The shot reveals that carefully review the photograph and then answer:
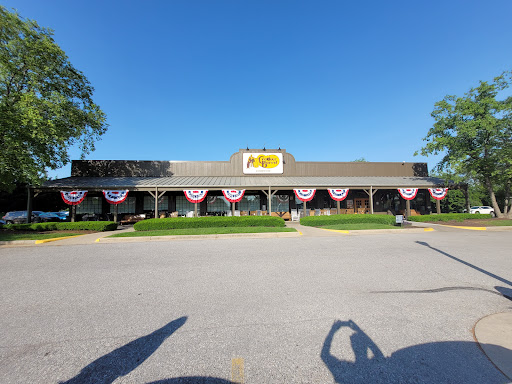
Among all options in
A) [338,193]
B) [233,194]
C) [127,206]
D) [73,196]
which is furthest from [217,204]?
[73,196]

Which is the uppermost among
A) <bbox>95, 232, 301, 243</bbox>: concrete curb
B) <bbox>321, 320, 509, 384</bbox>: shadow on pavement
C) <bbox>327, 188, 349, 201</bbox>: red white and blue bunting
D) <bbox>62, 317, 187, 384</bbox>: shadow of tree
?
<bbox>327, 188, 349, 201</bbox>: red white and blue bunting

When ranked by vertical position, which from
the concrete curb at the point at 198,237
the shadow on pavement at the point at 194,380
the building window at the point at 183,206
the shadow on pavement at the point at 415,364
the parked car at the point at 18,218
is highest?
the building window at the point at 183,206

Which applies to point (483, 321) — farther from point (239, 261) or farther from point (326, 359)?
point (239, 261)

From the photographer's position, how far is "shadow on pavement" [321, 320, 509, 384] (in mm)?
2143

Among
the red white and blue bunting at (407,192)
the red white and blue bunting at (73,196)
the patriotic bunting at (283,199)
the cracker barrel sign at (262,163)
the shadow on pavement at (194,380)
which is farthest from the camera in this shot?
the cracker barrel sign at (262,163)

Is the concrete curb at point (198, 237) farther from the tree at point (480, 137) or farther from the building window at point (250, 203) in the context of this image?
the tree at point (480, 137)

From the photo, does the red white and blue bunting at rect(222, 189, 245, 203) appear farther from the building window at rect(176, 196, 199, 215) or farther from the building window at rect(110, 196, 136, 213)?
the building window at rect(110, 196, 136, 213)

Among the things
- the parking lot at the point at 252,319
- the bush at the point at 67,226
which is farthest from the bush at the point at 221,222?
the parking lot at the point at 252,319

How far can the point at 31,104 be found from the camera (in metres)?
14.1

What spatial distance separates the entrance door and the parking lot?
52.5 feet

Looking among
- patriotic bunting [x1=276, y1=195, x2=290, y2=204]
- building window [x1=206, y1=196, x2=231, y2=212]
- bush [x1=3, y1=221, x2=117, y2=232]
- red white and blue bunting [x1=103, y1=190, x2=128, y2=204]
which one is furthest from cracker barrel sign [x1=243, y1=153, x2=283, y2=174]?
bush [x1=3, y1=221, x2=117, y2=232]

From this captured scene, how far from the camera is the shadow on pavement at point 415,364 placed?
2.14 metres

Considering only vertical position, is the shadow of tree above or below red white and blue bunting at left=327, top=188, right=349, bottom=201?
below

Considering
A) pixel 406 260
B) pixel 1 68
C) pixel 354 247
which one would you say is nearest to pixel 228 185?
pixel 354 247
